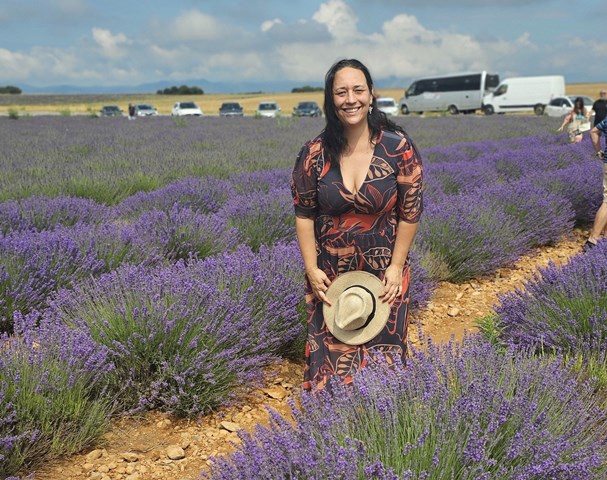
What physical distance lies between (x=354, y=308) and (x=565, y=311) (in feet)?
4.36

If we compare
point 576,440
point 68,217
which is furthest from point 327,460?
point 68,217

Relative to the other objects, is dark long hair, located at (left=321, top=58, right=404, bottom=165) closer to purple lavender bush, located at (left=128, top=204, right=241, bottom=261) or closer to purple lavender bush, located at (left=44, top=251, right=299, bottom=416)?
purple lavender bush, located at (left=44, top=251, right=299, bottom=416)

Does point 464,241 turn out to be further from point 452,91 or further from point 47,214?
point 452,91

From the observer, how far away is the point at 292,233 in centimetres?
524

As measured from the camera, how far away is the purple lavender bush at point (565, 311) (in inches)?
111

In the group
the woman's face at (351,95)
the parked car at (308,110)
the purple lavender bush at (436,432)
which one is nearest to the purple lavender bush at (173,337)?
the purple lavender bush at (436,432)

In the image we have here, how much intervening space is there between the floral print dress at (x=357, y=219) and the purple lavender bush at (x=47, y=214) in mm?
3342

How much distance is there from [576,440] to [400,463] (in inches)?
26.9

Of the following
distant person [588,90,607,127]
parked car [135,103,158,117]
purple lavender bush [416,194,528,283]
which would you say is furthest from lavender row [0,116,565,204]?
parked car [135,103,158,117]

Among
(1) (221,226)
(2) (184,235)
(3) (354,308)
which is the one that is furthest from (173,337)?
(1) (221,226)

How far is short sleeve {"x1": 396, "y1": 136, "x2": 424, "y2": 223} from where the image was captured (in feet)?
7.78

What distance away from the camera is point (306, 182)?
95.7 inches

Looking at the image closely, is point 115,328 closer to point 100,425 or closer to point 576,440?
point 100,425

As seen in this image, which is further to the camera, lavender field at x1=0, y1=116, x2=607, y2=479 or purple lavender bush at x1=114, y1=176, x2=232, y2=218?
purple lavender bush at x1=114, y1=176, x2=232, y2=218
